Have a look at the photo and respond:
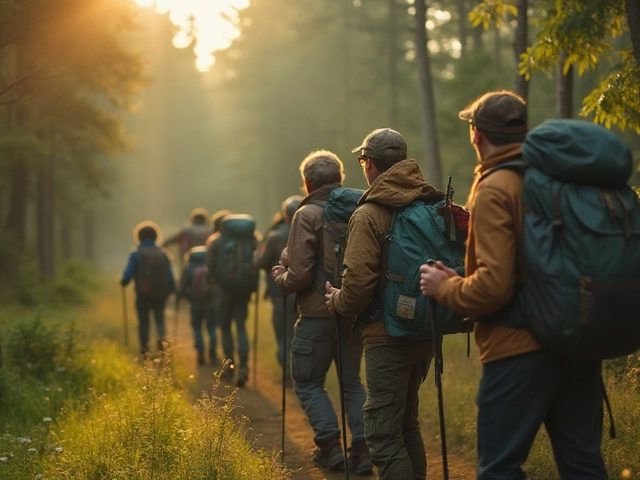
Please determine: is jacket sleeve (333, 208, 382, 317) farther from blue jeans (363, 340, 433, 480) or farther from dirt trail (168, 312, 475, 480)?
dirt trail (168, 312, 475, 480)

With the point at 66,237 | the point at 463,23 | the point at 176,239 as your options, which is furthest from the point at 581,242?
the point at 66,237

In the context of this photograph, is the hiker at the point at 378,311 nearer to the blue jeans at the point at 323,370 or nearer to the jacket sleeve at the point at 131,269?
the blue jeans at the point at 323,370

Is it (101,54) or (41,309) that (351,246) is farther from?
(101,54)

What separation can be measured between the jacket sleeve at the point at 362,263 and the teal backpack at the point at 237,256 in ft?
22.2

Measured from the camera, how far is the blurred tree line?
9586 millimetres

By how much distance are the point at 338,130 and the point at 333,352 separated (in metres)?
38.9

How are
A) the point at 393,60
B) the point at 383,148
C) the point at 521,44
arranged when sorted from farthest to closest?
1. the point at 393,60
2. the point at 521,44
3. the point at 383,148

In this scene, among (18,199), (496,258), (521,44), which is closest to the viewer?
(496,258)

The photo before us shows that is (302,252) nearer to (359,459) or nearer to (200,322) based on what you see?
(359,459)

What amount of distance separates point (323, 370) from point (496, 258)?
372 cm

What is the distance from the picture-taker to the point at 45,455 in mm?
6195

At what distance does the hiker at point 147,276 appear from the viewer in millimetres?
13148

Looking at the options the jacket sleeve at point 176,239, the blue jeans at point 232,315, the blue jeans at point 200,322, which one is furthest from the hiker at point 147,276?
the jacket sleeve at point 176,239

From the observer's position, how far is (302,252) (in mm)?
7039
